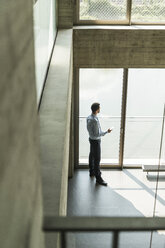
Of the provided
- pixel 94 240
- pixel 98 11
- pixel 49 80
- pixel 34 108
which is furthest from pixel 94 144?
pixel 34 108

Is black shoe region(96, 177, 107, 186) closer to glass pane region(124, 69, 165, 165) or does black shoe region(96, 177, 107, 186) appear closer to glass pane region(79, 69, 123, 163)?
glass pane region(79, 69, 123, 163)

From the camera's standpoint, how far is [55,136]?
2.97 m

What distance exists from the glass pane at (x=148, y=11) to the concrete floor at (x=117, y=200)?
122 inches

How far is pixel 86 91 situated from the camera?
7812mm

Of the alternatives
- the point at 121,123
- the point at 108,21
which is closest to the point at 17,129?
the point at 108,21

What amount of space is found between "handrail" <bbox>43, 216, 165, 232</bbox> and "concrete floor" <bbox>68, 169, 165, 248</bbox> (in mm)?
4902

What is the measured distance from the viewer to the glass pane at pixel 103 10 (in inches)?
280

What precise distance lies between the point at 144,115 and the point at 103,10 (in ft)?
7.85

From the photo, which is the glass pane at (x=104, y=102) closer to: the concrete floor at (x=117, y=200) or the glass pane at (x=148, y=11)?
the concrete floor at (x=117, y=200)

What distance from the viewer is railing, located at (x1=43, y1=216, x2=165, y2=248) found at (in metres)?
1.07

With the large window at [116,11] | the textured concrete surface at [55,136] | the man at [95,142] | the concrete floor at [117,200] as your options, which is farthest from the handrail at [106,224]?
the large window at [116,11]

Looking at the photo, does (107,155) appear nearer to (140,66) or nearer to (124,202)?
(124,202)

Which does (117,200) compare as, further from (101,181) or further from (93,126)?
(93,126)

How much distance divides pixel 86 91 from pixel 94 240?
3047mm
